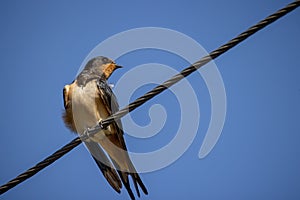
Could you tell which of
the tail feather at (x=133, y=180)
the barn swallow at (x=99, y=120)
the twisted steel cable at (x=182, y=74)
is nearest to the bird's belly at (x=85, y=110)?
the barn swallow at (x=99, y=120)

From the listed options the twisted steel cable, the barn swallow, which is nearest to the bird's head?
the barn swallow

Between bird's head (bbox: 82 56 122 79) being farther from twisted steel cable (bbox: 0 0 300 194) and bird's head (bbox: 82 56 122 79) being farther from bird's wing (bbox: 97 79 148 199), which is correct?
twisted steel cable (bbox: 0 0 300 194)

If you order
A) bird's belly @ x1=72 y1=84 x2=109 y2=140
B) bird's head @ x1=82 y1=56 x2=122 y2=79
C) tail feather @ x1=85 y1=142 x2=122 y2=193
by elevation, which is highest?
bird's head @ x1=82 y1=56 x2=122 y2=79

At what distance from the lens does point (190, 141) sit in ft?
27.9

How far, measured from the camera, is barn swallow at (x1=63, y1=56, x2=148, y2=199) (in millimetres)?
7012

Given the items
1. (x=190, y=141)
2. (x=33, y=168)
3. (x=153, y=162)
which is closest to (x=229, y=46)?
(x=33, y=168)

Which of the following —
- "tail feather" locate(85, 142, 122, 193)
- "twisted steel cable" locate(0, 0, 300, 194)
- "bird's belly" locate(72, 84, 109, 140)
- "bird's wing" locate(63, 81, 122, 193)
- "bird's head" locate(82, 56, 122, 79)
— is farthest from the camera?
"bird's head" locate(82, 56, 122, 79)

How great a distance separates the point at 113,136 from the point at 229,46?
3.58 meters

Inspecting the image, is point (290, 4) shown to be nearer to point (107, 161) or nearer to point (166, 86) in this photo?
point (166, 86)

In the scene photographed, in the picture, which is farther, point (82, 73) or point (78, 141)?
point (82, 73)

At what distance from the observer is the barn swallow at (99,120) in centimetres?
701

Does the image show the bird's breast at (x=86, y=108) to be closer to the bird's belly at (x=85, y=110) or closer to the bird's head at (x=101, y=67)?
the bird's belly at (x=85, y=110)

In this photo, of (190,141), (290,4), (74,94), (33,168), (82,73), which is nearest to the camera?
(290,4)

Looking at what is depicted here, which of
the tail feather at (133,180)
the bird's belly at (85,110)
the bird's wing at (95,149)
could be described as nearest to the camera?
the tail feather at (133,180)
